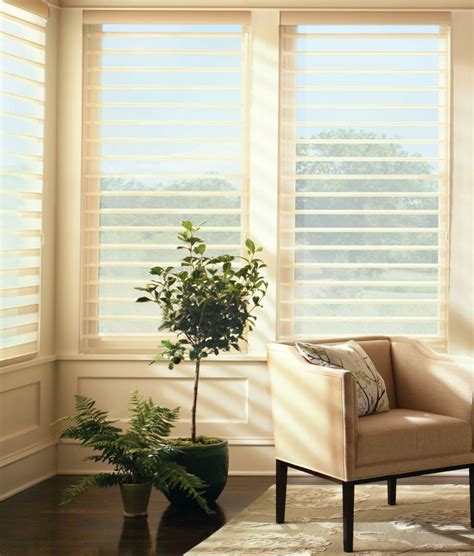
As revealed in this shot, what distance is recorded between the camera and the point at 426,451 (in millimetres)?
3807


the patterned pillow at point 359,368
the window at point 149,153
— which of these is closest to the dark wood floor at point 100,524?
the patterned pillow at point 359,368

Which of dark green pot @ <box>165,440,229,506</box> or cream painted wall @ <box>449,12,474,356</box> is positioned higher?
cream painted wall @ <box>449,12,474,356</box>

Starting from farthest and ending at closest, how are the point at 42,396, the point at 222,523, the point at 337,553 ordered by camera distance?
the point at 42,396 → the point at 222,523 → the point at 337,553

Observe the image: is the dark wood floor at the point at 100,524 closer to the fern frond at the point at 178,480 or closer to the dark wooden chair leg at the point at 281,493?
the fern frond at the point at 178,480

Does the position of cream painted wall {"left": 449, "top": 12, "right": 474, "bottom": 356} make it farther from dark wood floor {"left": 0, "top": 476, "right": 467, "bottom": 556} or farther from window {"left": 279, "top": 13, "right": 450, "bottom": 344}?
dark wood floor {"left": 0, "top": 476, "right": 467, "bottom": 556}

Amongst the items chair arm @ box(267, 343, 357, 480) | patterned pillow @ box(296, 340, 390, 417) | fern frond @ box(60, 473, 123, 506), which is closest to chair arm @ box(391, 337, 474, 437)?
patterned pillow @ box(296, 340, 390, 417)

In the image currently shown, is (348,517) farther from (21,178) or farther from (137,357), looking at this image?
(21,178)

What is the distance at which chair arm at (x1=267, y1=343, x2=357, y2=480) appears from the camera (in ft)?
11.9

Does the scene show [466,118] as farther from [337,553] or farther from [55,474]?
[55,474]

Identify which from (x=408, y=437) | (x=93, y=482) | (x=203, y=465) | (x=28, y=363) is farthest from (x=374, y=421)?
(x=28, y=363)

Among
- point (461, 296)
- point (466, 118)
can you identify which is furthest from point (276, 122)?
point (461, 296)

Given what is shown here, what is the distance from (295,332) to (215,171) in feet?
3.30

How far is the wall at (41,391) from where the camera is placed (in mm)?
4547

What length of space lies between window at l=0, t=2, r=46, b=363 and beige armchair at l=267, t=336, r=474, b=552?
4.48ft
